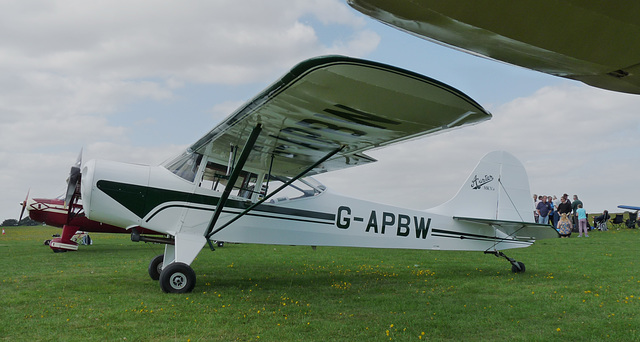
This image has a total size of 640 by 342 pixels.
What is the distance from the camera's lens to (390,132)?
5.68 meters

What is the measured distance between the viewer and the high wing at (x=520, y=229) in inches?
349

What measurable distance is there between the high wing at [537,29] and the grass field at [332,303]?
3249 millimetres

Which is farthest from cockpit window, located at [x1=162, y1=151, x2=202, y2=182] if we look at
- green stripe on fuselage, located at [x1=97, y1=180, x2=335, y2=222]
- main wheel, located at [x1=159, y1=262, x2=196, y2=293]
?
main wheel, located at [x1=159, y1=262, x2=196, y2=293]

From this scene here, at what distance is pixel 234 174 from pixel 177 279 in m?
1.74

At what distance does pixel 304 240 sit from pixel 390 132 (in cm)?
315

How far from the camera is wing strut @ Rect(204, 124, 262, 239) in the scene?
6.25 metres

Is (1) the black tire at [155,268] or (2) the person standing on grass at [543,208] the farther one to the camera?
(2) the person standing on grass at [543,208]

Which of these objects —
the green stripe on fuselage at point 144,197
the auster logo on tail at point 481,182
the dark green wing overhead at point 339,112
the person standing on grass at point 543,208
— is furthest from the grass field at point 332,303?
the person standing on grass at point 543,208

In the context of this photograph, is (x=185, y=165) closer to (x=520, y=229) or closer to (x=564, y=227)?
(x=520, y=229)

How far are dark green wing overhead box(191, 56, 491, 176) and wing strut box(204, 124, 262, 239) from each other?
0.50ft

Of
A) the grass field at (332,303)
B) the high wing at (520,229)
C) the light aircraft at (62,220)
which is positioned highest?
the high wing at (520,229)

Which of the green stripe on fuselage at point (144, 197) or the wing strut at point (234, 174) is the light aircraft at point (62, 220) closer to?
the green stripe on fuselage at point (144, 197)

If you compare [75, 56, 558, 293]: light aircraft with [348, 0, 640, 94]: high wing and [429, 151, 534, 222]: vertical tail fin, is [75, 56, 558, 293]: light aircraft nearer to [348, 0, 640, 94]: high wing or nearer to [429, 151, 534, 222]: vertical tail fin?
[429, 151, 534, 222]: vertical tail fin

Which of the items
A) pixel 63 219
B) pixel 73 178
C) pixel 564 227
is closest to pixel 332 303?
pixel 73 178
